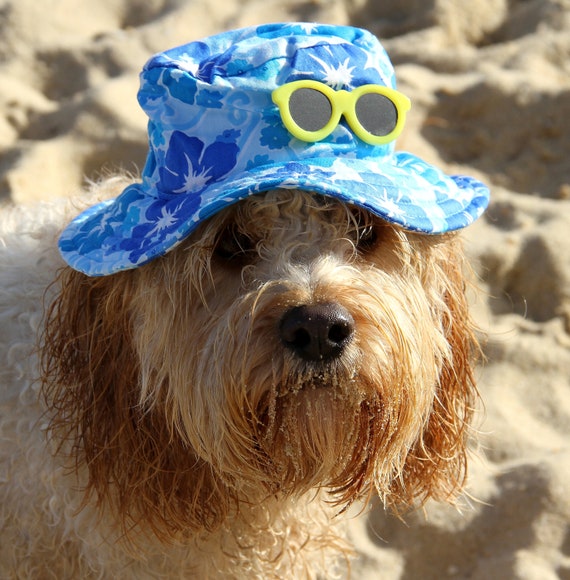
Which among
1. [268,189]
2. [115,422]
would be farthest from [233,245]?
[115,422]

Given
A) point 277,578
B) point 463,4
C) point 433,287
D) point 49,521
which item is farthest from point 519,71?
point 49,521

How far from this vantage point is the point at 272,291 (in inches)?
67.9

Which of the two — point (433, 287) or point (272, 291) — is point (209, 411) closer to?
point (272, 291)

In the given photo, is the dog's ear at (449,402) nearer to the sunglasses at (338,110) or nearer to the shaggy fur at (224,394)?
the shaggy fur at (224,394)

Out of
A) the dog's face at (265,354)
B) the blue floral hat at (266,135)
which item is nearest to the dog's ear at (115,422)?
the dog's face at (265,354)

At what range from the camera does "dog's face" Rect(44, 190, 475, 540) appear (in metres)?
1.69

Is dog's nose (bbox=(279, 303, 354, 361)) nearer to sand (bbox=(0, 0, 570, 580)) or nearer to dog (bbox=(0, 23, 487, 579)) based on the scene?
dog (bbox=(0, 23, 487, 579))

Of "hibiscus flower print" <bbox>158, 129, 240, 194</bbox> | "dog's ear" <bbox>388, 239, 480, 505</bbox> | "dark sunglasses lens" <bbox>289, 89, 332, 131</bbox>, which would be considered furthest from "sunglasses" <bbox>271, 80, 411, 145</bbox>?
"dog's ear" <bbox>388, 239, 480, 505</bbox>

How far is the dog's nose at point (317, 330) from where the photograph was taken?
1620 mm

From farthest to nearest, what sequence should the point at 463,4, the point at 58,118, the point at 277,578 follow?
1. the point at 463,4
2. the point at 58,118
3. the point at 277,578

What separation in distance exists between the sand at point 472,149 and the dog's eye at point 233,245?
45.2 inches

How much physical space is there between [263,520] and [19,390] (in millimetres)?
653

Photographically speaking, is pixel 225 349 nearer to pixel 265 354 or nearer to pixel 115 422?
pixel 265 354

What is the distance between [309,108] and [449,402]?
82cm
